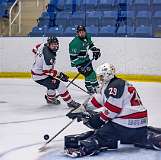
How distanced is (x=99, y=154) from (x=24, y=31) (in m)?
6.28

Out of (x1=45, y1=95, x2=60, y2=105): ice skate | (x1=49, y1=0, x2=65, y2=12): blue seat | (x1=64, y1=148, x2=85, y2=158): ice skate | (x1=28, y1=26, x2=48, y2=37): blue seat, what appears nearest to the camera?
(x1=64, y1=148, x2=85, y2=158): ice skate

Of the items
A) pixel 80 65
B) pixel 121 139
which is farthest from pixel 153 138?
pixel 80 65

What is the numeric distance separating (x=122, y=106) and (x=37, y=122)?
60.7 inches

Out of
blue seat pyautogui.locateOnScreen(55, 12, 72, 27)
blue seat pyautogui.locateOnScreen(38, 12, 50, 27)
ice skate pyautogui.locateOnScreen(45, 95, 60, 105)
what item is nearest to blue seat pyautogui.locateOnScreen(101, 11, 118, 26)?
blue seat pyautogui.locateOnScreen(55, 12, 72, 27)

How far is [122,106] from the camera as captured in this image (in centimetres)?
365

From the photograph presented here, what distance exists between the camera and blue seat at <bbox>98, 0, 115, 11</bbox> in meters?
9.28

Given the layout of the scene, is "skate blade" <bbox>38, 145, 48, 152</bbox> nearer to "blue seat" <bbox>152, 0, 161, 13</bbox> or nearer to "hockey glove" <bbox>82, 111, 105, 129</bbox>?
"hockey glove" <bbox>82, 111, 105, 129</bbox>

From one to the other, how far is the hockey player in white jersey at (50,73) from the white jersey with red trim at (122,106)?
6.92 ft

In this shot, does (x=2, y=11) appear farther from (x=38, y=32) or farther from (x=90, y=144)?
(x=90, y=144)

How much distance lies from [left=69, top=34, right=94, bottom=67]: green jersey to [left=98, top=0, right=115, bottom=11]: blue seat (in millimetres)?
2633

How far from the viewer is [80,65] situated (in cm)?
678

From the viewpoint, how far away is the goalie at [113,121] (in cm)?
361

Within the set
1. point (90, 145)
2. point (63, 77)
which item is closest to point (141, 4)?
point (63, 77)

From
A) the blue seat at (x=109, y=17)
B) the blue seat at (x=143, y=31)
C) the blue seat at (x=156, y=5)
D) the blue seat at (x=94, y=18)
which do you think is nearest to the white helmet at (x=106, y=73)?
the blue seat at (x=143, y=31)
